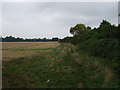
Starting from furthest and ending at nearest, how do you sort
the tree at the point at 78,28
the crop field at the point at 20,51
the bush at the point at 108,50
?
the tree at the point at 78,28, the crop field at the point at 20,51, the bush at the point at 108,50

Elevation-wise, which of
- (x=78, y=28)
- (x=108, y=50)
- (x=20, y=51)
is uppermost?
(x=78, y=28)

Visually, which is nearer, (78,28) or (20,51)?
(20,51)

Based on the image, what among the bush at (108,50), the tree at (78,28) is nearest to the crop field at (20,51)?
the bush at (108,50)

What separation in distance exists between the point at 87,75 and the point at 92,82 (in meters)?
1.32

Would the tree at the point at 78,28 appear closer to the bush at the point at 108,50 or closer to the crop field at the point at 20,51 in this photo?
the crop field at the point at 20,51

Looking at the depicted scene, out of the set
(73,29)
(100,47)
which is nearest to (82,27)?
(73,29)

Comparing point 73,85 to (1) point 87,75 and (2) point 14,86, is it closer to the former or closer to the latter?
(1) point 87,75

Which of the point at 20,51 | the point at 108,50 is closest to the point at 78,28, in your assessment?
the point at 20,51

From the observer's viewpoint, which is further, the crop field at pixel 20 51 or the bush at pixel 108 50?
the crop field at pixel 20 51

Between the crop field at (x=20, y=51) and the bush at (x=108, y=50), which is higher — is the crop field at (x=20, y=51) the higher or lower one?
the lower one

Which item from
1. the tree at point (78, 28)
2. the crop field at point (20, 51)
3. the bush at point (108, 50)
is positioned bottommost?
the crop field at point (20, 51)

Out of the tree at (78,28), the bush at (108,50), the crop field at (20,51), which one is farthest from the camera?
the tree at (78,28)

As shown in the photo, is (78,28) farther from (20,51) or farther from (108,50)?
(108,50)

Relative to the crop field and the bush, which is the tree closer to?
the crop field
